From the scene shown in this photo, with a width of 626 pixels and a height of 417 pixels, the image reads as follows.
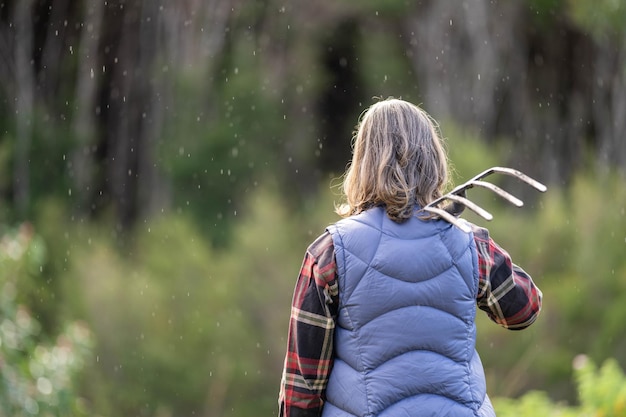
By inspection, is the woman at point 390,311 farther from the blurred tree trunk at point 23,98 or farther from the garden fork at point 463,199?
the blurred tree trunk at point 23,98

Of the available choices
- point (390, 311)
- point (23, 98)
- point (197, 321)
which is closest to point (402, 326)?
point (390, 311)

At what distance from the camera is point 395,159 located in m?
2.33

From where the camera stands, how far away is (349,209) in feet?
7.85

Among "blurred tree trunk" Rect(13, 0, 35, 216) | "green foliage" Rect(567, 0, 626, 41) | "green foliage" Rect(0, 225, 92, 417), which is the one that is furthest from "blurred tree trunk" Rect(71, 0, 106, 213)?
"green foliage" Rect(0, 225, 92, 417)

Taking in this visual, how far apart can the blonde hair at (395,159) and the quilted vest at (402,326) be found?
0.10 meters

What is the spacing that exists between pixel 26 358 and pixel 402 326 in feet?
16.2

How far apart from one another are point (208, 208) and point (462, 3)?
514 cm

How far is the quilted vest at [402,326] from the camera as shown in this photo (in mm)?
2178

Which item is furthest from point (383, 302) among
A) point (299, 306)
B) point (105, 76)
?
point (105, 76)

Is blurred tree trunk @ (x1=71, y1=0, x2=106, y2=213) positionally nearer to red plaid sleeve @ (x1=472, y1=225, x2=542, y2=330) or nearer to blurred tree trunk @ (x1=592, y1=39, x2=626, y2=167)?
blurred tree trunk @ (x1=592, y1=39, x2=626, y2=167)

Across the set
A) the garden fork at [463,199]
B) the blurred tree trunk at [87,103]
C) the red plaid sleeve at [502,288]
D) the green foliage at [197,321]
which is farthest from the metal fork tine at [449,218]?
the blurred tree trunk at [87,103]

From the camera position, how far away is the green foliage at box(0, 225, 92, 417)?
18.7 ft

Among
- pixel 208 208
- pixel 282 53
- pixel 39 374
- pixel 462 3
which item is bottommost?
pixel 208 208

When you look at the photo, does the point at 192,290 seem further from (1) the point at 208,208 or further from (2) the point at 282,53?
(2) the point at 282,53
